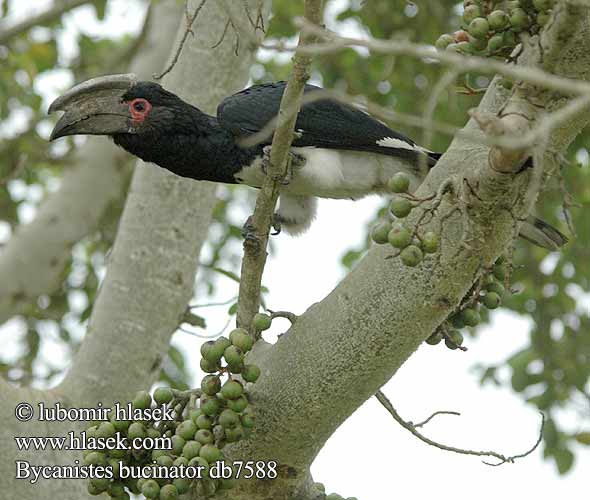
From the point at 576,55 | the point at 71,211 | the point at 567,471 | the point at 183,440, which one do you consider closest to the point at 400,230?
the point at 576,55

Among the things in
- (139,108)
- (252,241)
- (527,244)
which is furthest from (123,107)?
(527,244)

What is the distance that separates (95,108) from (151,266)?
52 cm

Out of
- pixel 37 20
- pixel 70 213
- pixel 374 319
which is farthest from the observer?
pixel 70 213

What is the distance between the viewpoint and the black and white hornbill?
305 centimetres

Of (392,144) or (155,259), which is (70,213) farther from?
(392,144)

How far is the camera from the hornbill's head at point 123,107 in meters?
2.98

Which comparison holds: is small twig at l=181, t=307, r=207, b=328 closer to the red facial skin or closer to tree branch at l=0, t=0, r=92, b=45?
the red facial skin

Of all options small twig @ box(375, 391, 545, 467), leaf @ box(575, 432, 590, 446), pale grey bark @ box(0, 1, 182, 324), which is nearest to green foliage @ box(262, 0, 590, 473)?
leaf @ box(575, 432, 590, 446)

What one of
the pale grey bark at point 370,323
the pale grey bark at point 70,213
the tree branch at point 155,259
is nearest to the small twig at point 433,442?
the pale grey bark at point 370,323

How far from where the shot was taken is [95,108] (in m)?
3.01

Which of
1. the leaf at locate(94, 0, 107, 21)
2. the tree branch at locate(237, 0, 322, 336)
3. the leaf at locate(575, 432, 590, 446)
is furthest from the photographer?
the leaf at locate(94, 0, 107, 21)

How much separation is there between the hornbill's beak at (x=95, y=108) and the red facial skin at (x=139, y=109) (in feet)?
0.06

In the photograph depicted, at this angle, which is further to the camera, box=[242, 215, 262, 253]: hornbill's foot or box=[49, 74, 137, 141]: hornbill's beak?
box=[49, 74, 137, 141]: hornbill's beak

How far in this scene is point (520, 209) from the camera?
1.81 m
